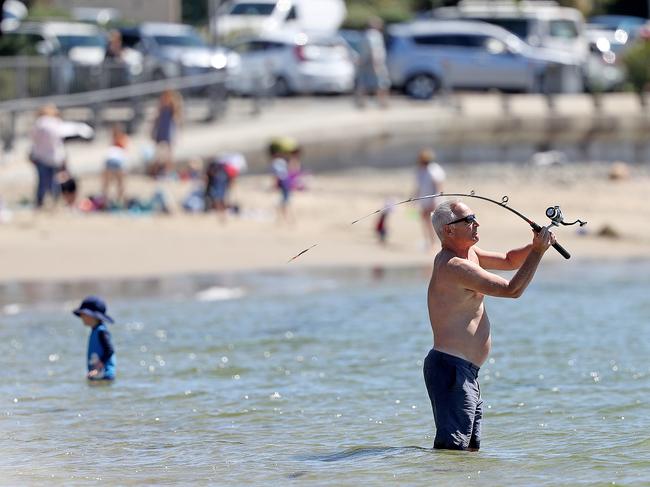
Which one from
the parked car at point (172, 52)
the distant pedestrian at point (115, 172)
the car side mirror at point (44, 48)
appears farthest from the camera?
the car side mirror at point (44, 48)

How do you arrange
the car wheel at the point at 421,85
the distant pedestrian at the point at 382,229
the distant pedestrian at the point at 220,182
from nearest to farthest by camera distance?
the distant pedestrian at the point at 382,229 < the distant pedestrian at the point at 220,182 < the car wheel at the point at 421,85

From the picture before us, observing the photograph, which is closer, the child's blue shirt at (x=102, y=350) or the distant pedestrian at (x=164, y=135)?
the child's blue shirt at (x=102, y=350)

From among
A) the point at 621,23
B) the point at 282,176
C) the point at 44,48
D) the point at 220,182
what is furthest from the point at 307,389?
the point at 621,23

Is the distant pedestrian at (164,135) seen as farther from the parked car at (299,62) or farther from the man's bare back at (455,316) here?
the man's bare back at (455,316)

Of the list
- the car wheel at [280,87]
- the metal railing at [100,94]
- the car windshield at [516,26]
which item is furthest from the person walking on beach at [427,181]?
the car windshield at [516,26]

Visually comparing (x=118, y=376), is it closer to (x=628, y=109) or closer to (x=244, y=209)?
(x=244, y=209)

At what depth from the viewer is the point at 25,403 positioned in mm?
10758

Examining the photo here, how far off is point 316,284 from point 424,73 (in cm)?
1777

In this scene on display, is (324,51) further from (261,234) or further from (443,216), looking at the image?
(443,216)

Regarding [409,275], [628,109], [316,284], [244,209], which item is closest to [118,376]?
[316,284]

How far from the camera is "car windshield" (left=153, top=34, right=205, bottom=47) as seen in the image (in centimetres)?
3353

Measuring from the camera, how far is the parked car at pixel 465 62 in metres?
34.6

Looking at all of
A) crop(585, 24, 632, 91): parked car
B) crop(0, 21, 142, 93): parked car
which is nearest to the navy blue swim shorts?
crop(0, 21, 142, 93): parked car

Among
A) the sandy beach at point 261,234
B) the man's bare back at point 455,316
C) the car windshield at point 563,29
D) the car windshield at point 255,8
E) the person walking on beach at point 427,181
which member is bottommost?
the sandy beach at point 261,234
